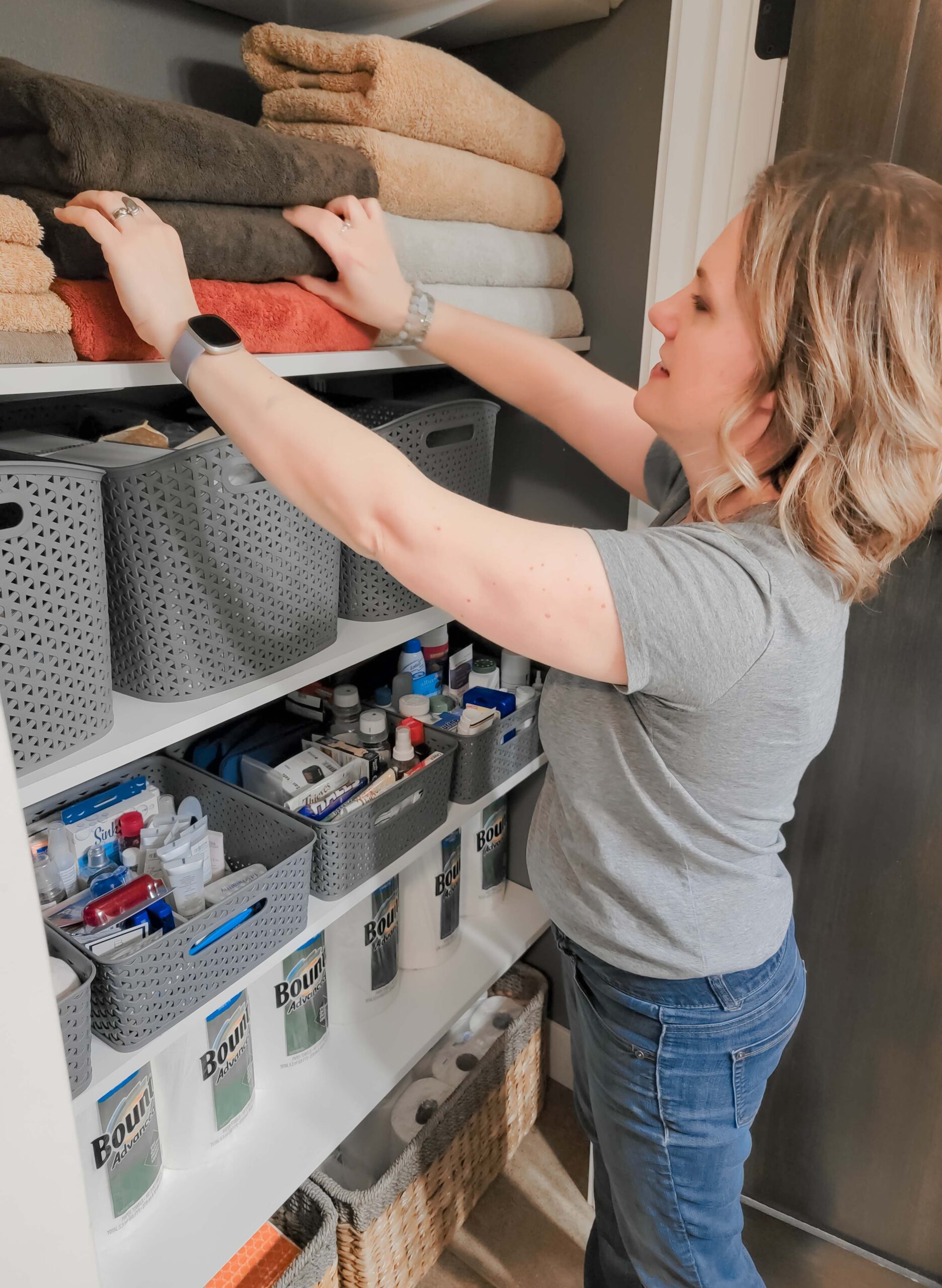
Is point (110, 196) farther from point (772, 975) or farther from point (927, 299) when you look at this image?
point (772, 975)

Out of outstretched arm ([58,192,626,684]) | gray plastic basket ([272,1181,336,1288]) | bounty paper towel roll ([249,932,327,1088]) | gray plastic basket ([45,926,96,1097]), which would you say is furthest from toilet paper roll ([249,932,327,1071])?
outstretched arm ([58,192,626,684])

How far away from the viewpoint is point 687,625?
693mm

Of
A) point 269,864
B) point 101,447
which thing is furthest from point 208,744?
point 101,447

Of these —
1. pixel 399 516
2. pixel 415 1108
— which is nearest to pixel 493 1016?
pixel 415 1108

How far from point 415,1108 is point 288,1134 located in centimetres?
31

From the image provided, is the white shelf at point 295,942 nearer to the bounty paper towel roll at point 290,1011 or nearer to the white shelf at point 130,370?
the bounty paper towel roll at point 290,1011

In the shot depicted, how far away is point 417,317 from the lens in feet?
3.41

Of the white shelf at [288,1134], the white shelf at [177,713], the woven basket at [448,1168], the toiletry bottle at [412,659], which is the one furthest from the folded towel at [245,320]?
the woven basket at [448,1168]

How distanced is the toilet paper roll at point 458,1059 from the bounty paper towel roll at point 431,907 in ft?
0.58

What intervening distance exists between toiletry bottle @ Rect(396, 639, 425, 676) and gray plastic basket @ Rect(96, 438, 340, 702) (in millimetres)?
338

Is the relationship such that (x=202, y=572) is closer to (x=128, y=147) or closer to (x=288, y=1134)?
(x=128, y=147)

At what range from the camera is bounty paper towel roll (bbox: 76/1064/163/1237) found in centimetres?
102

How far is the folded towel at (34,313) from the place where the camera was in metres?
0.70

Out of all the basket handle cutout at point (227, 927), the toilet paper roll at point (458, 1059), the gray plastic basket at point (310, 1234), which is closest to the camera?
the basket handle cutout at point (227, 927)
